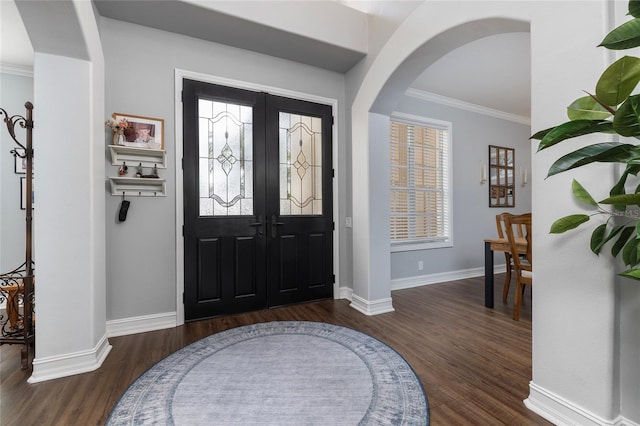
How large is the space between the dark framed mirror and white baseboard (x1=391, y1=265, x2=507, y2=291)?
3.97 ft

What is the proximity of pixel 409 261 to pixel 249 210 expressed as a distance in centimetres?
242

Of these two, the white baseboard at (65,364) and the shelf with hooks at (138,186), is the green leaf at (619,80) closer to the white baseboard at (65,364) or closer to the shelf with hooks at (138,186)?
the shelf with hooks at (138,186)

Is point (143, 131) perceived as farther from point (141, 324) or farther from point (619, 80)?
point (619, 80)

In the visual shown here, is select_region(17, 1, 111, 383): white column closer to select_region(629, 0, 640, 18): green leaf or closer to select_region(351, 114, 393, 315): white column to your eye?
select_region(351, 114, 393, 315): white column

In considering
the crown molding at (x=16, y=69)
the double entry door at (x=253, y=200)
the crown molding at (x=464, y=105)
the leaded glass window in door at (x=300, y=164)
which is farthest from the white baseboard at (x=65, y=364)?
the crown molding at (x=464, y=105)

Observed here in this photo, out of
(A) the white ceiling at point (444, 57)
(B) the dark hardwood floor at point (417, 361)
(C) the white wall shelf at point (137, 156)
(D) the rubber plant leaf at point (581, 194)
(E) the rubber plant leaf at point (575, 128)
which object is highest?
(A) the white ceiling at point (444, 57)

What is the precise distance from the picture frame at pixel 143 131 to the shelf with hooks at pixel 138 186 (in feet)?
1.03

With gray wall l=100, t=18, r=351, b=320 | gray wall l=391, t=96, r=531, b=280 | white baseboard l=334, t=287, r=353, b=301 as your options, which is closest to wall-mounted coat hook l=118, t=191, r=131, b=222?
gray wall l=100, t=18, r=351, b=320

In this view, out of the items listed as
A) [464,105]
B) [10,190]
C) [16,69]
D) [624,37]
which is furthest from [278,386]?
[464,105]

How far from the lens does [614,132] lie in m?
1.07

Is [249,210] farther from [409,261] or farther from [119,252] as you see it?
[409,261]

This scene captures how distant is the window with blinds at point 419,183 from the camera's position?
423cm

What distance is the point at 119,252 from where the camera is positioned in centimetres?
263

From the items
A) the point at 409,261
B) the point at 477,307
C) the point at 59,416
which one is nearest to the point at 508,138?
the point at 409,261
